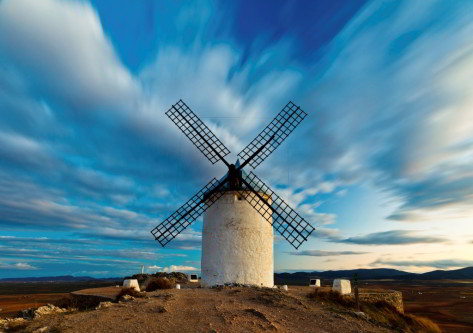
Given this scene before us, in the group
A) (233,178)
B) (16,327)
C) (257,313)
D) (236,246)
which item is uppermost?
(233,178)

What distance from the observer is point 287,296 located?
43.1 ft

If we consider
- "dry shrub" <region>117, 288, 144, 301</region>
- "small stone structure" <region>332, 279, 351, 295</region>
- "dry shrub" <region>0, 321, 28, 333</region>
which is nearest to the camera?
"dry shrub" <region>0, 321, 28, 333</region>

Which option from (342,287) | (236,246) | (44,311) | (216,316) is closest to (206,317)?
(216,316)

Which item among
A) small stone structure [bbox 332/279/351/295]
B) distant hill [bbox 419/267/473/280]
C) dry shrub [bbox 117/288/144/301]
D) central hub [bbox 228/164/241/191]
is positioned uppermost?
distant hill [bbox 419/267/473/280]

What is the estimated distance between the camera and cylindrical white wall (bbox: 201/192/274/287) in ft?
53.1

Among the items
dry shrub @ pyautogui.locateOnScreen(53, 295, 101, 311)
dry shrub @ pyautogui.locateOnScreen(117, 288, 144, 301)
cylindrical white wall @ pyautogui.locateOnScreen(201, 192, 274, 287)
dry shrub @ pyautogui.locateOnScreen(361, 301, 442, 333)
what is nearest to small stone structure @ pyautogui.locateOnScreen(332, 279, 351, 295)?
dry shrub @ pyautogui.locateOnScreen(361, 301, 442, 333)

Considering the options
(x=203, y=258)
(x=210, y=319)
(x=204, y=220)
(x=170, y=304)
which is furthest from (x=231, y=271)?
(x=210, y=319)

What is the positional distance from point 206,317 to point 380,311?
31.5 ft

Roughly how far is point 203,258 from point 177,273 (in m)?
11.0

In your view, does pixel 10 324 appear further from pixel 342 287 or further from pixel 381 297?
pixel 381 297

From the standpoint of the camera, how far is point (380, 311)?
15492 mm

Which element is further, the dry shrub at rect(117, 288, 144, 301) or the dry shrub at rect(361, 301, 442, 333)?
the dry shrub at rect(361, 301, 442, 333)

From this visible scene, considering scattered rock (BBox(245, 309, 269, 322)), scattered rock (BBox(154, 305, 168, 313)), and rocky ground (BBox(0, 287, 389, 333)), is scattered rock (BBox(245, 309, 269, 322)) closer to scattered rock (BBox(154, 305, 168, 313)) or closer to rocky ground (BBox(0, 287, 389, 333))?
rocky ground (BBox(0, 287, 389, 333))

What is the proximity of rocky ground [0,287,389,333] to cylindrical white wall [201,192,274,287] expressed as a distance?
3.26m
